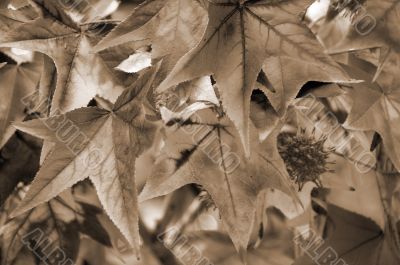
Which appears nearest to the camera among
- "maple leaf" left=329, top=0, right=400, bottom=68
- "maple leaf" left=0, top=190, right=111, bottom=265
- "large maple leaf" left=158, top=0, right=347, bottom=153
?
"large maple leaf" left=158, top=0, right=347, bottom=153

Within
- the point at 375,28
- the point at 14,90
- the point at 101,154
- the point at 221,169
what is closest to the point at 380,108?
the point at 375,28

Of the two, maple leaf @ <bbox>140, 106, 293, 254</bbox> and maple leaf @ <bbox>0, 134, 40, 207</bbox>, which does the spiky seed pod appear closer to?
maple leaf @ <bbox>140, 106, 293, 254</bbox>

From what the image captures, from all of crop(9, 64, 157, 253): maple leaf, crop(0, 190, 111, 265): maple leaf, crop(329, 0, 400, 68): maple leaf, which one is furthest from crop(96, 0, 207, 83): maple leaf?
crop(0, 190, 111, 265): maple leaf

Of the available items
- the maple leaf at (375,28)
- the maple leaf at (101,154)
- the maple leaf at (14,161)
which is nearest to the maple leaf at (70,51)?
the maple leaf at (101,154)

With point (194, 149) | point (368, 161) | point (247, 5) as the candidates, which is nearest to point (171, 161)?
point (194, 149)

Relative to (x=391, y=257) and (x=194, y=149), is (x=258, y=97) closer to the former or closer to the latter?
(x=194, y=149)

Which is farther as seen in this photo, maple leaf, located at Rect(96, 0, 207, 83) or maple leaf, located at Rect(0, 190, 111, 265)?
maple leaf, located at Rect(0, 190, 111, 265)
